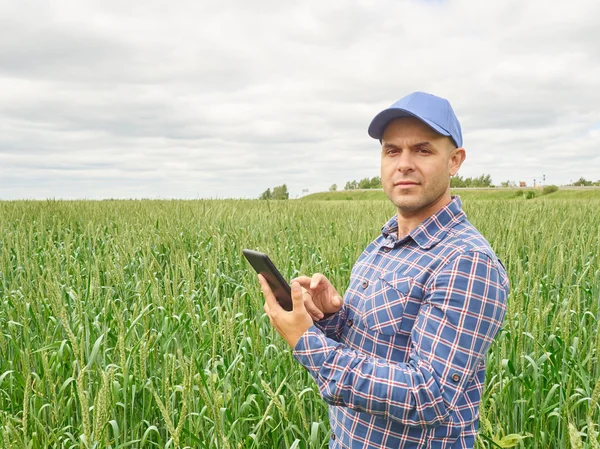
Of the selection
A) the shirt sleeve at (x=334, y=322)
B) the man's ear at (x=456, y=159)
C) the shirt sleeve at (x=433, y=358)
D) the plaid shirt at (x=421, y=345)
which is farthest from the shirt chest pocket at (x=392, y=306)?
the man's ear at (x=456, y=159)

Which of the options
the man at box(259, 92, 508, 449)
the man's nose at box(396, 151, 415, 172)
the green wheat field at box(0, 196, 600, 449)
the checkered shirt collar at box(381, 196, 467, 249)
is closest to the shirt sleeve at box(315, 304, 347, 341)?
the man at box(259, 92, 508, 449)

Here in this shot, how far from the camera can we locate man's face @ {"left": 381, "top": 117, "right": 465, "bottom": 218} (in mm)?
1428

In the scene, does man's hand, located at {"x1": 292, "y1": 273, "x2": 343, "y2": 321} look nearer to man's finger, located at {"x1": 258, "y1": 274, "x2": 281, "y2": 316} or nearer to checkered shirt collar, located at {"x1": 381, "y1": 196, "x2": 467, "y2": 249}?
man's finger, located at {"x1": 258, "y1": 274, "x2": 281, "y2": 316}

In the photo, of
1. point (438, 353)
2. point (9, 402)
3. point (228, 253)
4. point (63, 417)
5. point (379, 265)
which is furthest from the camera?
point (228, 253)

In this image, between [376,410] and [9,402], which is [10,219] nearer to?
[9,402]

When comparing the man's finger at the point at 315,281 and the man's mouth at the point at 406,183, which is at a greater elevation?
the man's mouth at the point at 406,183

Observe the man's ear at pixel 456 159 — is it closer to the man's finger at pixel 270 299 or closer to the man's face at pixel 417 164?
the man's face at pixel 417 164

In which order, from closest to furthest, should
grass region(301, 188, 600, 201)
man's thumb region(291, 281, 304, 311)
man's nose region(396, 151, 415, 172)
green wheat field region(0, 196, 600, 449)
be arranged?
man's thumb region(291, 281, 304, 311), man's nose region(396, 151, 415, 172), green wheat field region(0, 196, 600, 449), grass region(301, 188, 600, 201)

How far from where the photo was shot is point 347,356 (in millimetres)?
1256

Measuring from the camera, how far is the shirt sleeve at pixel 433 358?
1194 mm

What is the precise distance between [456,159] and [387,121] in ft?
0.76

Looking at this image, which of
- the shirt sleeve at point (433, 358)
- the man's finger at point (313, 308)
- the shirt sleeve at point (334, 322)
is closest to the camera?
the shirt sleeve at point (433, 358)

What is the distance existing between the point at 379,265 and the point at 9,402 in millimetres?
2547

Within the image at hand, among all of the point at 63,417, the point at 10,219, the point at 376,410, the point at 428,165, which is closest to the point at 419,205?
the point at 428,165
